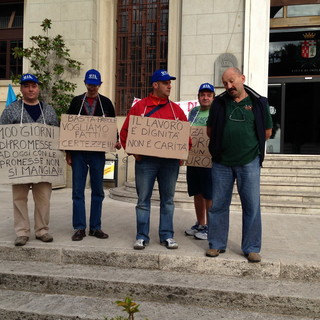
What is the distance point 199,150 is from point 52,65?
7.47m

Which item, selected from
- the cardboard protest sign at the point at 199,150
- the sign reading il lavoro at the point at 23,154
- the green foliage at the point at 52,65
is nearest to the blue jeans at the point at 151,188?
the cardboard protest sign at the point at 199,150

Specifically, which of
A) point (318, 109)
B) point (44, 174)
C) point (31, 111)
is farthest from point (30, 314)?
point (318, 109)

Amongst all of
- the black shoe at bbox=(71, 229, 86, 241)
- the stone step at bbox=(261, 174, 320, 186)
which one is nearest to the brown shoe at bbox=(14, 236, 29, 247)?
the black shoe at bbox=(71, 229, 86, 241)

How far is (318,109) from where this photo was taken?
445 inches

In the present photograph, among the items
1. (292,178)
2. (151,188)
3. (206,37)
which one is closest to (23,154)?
(151,188)

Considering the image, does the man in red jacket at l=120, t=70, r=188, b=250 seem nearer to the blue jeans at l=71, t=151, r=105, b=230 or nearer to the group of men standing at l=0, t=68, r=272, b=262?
the group of men standing at l=0, t=68, r=272, b=262

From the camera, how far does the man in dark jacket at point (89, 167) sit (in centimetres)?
462

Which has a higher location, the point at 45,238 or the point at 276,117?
the point at 276,117

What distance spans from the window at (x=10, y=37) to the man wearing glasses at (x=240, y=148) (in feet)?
32.6

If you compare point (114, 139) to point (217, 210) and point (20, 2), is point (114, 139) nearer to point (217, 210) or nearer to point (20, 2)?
point (217, 210)

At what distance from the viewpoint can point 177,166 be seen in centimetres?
435

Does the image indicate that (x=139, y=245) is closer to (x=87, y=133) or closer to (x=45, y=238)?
(x=45, y=238)

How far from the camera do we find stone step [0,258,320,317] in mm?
3277

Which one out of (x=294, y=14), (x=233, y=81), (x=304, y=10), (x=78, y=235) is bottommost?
(x=78, y=235)
